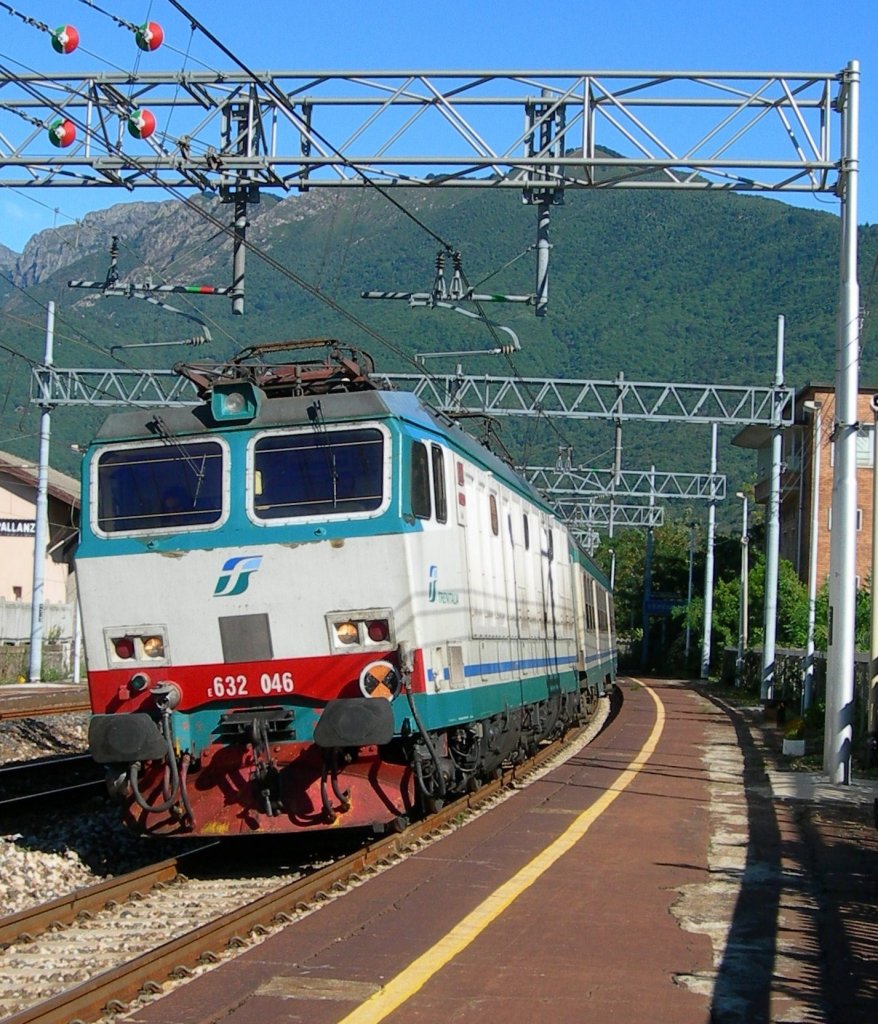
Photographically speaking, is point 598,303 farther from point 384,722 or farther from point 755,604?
point 384,722

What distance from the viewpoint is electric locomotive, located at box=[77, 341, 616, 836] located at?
10.6 meters

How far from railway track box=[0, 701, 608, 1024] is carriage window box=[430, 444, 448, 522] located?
104 inches

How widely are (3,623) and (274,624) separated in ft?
94.3

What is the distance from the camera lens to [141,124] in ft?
54.2

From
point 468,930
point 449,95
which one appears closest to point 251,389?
point 468,930

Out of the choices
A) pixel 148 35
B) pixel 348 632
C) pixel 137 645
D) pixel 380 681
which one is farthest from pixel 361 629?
pixel 148 35

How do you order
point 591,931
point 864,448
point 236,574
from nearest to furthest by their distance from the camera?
1. point 591,931
2. point 236,574
3. point 864,448

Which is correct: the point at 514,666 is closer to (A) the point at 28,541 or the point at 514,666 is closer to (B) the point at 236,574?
(B) the point at 236,574

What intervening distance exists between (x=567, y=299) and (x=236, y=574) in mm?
126628

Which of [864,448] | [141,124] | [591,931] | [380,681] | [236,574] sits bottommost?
[591,931]

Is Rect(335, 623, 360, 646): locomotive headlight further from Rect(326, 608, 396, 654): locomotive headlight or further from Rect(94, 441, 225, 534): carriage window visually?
Rect(94, 441, 225, 534): carriage window

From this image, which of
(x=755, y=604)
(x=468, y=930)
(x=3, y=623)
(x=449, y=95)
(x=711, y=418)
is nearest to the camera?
(x=468, y=930)

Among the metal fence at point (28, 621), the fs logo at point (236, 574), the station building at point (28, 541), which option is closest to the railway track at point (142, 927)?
the fs logo at point (236, 574)

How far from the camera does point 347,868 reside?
10.2 metres
